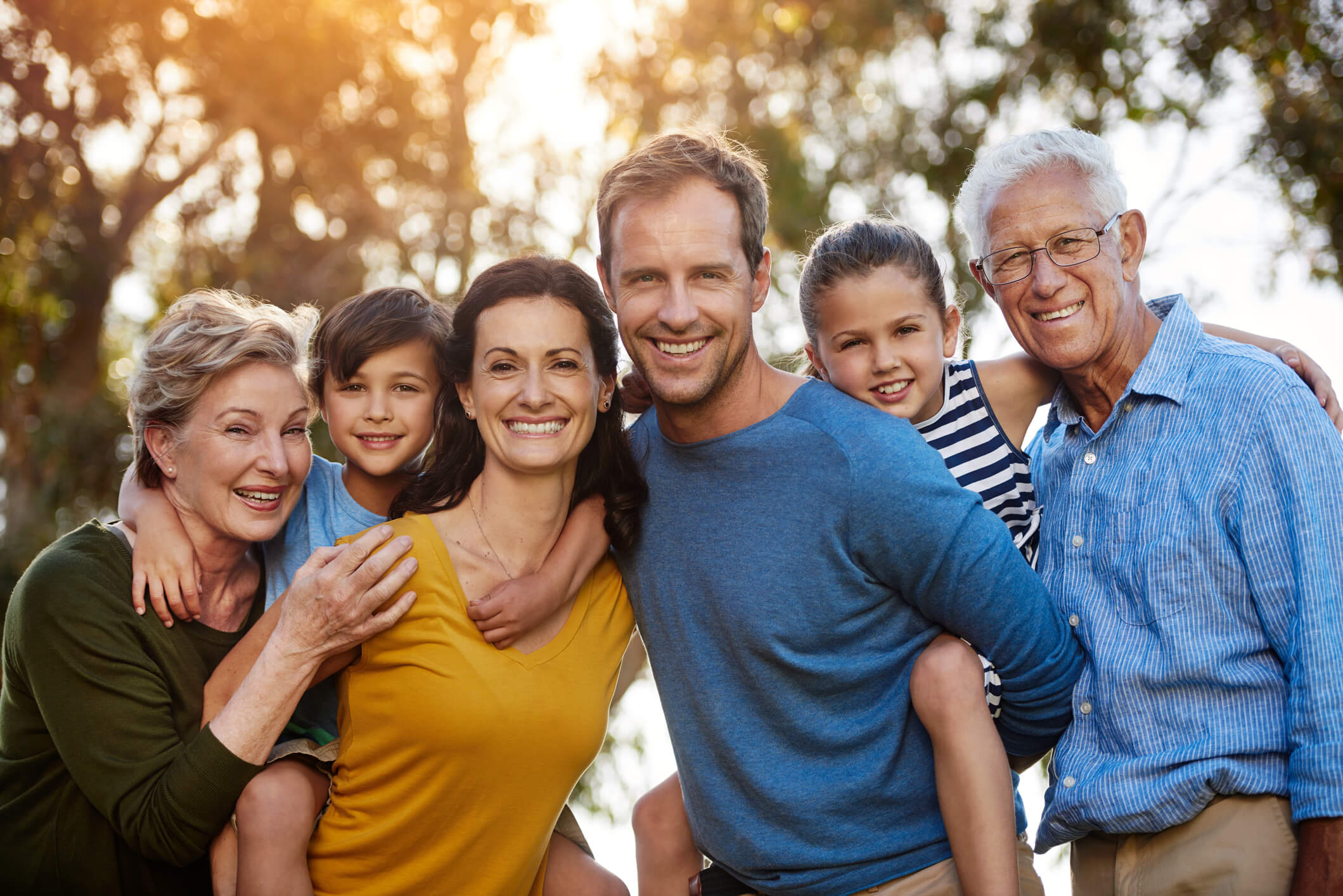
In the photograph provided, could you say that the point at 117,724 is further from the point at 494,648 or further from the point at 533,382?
the point at 533,382

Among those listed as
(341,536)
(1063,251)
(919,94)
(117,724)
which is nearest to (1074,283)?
(1063,251)

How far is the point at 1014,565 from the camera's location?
2.69 m

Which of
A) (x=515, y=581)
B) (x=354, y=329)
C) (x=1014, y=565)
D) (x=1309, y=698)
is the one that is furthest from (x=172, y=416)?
(x=1309, y=698)

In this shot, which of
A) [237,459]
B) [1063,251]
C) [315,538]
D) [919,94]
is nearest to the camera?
[1063,251]

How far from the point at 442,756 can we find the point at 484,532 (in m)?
0.61

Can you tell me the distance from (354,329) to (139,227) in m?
11.9

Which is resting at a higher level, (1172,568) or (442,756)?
(1172,568)

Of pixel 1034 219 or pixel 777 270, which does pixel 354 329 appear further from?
pixel 777 270

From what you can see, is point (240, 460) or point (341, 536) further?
point (341, 536)

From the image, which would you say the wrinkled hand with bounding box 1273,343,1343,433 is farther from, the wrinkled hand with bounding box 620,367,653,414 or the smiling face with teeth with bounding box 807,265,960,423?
the wrinkled hand with bounding box 620,367,653,414

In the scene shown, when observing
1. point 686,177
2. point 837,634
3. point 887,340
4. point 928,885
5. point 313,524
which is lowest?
point 928,885

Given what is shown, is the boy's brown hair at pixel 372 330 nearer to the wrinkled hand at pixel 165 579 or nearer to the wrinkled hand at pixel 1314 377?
the wrinkled hand at pixel 165 579

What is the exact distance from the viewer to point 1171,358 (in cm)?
283

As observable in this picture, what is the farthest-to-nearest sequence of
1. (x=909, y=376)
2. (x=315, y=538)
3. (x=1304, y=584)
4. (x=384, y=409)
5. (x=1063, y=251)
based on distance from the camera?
(x=384, y=409), (x=315, y=538), (x=909, y=376), (x=1063, y=251), (x=1304, y=584)
